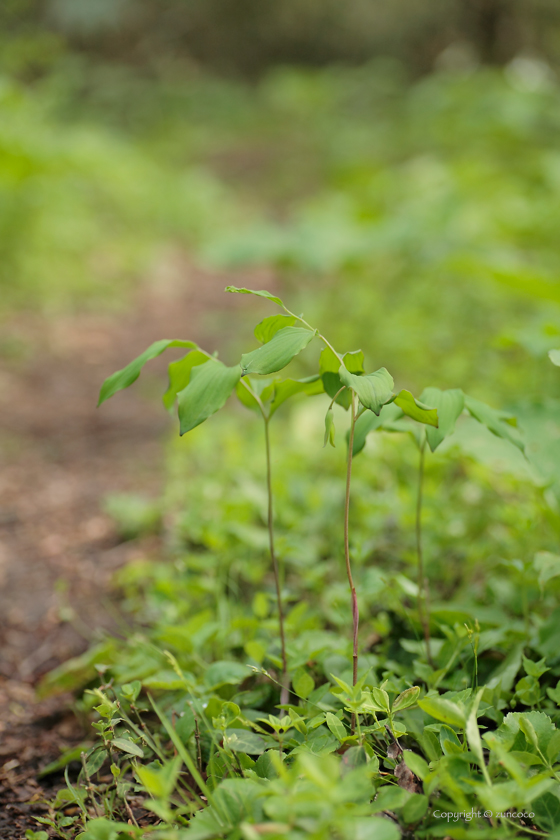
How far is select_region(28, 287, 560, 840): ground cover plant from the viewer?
2.41 feet

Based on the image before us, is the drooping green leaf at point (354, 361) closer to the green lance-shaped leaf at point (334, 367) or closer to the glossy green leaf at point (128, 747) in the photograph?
A: the green lance-shaped leaf at point (334, 367)

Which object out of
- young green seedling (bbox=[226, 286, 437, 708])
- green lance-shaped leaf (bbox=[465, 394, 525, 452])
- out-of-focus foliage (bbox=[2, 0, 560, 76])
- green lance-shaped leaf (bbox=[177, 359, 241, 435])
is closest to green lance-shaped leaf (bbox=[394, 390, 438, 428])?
young green seedling (bbox=[226, 286, 437, 708])

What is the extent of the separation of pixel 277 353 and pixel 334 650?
0.60 m

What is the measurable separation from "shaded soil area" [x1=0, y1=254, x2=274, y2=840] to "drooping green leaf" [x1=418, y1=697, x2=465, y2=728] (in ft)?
2.10

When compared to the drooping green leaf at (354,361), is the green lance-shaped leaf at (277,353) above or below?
above

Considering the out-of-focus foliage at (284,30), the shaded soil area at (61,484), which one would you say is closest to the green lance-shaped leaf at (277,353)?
the shaded soil area at (61,484)

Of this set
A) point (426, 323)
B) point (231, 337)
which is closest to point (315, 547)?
point (426, 323)

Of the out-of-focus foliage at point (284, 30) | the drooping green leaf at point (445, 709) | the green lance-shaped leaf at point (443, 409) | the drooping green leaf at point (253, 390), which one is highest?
the out-of-focus foliage at point (284, 30)

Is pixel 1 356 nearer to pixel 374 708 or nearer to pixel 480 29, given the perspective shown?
pixel 374 708

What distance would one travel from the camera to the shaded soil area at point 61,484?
1.22 metres

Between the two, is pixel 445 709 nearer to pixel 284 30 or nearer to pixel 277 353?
pixel 277 353

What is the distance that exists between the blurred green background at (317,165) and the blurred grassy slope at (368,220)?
0.8 inches

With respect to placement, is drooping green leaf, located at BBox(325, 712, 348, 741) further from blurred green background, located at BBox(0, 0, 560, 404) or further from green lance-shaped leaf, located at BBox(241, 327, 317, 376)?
blurred green background, located at BBox(0, 0, 560, 404)

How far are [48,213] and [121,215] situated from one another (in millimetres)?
1043
